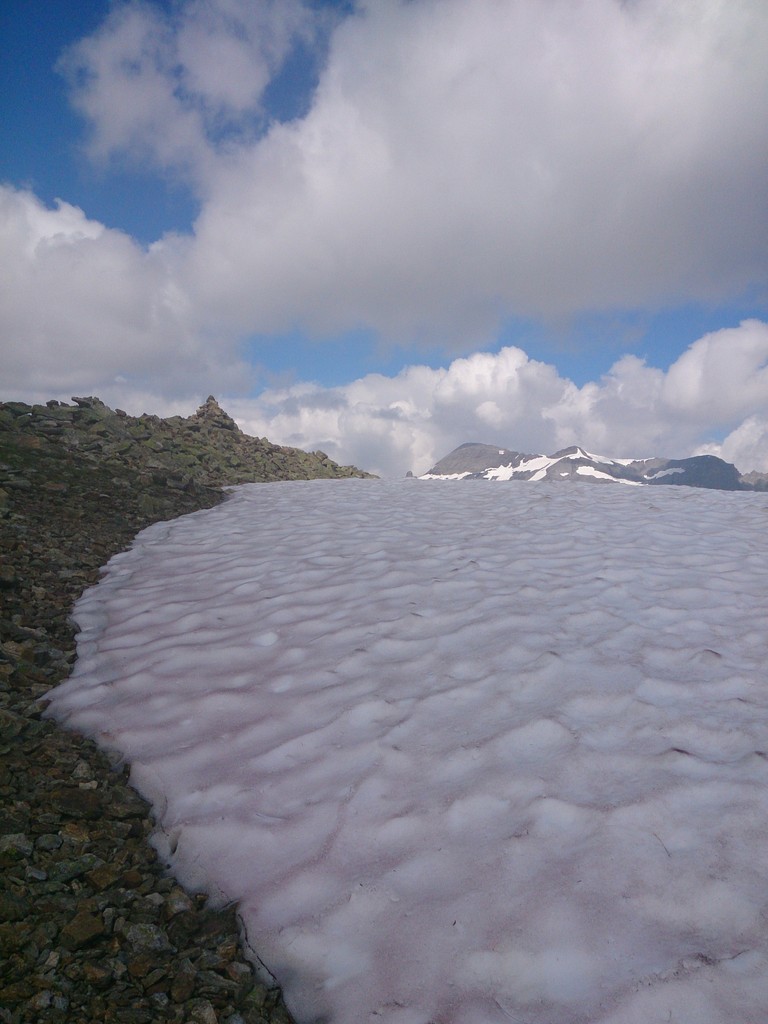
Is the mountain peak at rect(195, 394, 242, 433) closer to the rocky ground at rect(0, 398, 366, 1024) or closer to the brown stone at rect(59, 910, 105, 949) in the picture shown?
the rocky ground at rect(0, 398, 366, 1024)

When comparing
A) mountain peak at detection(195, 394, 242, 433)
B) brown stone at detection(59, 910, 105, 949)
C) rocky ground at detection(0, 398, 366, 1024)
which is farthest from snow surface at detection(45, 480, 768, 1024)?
mountain peak at detection(195, 394, 242, 433)

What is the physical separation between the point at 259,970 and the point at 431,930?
76 centimetres

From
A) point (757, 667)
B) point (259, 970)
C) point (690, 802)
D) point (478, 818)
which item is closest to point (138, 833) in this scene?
point (259, 970)

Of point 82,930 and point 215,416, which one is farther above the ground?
point 215,416

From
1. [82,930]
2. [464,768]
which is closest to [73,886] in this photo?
[82,930]

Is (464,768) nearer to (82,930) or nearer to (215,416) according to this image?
(82,930)

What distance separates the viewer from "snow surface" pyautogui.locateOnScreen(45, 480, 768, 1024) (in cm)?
247

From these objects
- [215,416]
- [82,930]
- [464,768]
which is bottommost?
[82,930]

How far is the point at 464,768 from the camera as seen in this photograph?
3.58 m

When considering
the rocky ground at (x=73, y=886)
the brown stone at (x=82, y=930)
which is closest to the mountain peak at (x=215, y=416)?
the rocky ground at (x=73, y=886)

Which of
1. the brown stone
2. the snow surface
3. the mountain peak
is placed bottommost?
the brown stone

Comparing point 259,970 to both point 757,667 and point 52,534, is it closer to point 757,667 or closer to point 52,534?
point 757,667

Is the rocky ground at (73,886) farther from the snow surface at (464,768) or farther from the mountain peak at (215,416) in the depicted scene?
the mountain peak at (215,416)

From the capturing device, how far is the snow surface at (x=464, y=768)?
247cm
